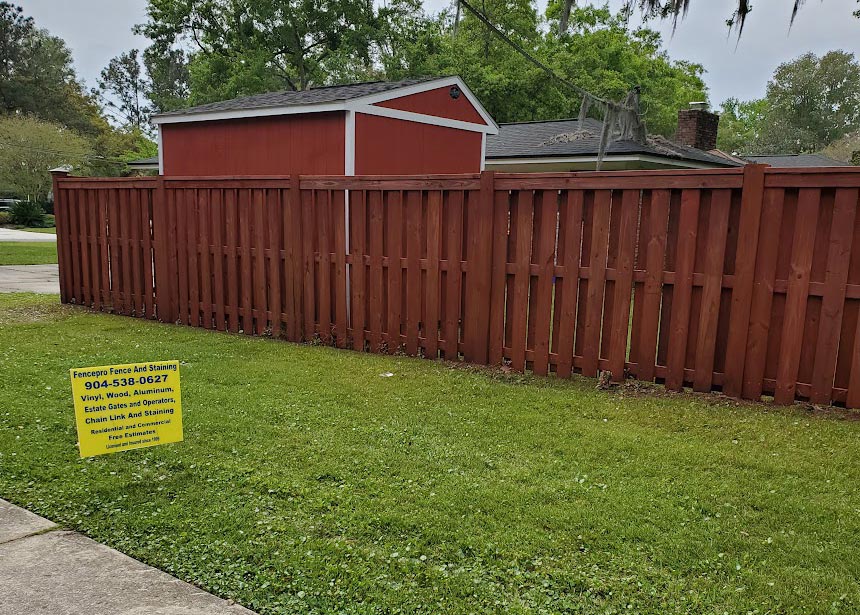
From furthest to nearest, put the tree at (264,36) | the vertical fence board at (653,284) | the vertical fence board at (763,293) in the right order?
the tree at (264,36) → the vertical fence board at (653,284) → the vertical fence board at (763,293)

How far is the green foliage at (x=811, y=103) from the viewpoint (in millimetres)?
58125

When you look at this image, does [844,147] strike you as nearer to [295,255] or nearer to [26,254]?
[26,254]

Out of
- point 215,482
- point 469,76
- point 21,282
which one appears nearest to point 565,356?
point 215,482

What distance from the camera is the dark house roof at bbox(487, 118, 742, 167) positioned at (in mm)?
14203

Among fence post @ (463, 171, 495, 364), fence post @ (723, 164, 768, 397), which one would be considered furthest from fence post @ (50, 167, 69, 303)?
fence post @ (723, 164, 768, 397)

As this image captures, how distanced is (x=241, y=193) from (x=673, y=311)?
474 cm

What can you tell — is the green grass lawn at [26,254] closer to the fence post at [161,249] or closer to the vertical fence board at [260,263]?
the fence post at [161,249]

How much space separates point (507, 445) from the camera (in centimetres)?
406

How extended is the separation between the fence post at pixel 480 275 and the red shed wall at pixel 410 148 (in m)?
3.41

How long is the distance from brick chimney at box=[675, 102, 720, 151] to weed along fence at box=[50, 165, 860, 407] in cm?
1760

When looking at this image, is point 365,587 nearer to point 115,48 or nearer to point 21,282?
point 21,282

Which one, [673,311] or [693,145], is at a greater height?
[693,145]

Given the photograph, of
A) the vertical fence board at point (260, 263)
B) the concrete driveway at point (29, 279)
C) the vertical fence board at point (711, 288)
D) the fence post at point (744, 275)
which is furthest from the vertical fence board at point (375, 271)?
the concrete driveway at point (29, 279)

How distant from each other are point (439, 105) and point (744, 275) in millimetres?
6633
